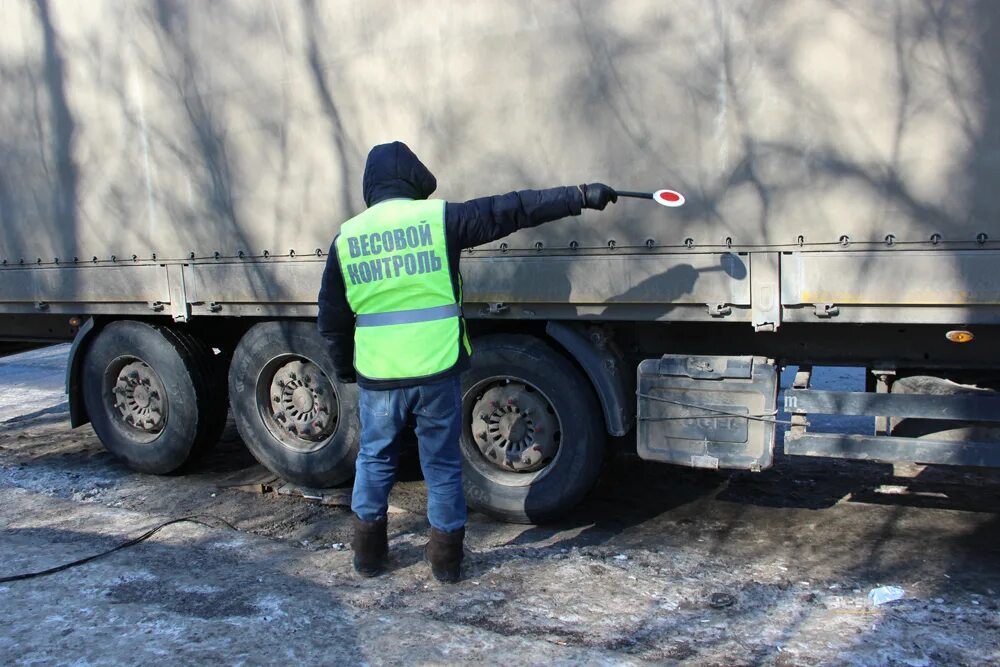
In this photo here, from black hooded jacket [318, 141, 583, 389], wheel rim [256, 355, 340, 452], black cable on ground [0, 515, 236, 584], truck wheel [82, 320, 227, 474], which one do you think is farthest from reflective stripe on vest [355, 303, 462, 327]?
truck wheel [82, 320, 227, 474]

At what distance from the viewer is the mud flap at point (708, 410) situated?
13.2 ft

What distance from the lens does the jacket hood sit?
372 cm

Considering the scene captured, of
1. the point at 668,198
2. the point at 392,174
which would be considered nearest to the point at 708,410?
the point at 668,198

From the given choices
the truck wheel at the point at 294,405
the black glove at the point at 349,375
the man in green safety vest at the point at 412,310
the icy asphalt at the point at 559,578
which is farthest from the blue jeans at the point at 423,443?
the truck wheel at the point at 294,405

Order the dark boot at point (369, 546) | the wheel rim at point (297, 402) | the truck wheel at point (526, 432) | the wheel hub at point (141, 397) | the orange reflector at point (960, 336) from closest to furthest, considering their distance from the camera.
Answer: the orange reflector at point (960, 336)
the dark boot at point (369, 546)
the truck wheel at point (526, 432)
the wheel rim at point (297, 402)
the wheel hub at point (141, 397)

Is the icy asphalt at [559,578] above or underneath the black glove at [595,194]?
underneath

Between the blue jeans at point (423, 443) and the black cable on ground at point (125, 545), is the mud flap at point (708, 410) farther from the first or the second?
the black cable on ground at point (125, 545)

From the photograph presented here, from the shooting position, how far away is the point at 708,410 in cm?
410

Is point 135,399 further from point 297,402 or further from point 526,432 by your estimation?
point 526,432

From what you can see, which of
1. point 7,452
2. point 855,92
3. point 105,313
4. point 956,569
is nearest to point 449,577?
point 956,569

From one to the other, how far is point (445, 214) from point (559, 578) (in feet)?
5.71

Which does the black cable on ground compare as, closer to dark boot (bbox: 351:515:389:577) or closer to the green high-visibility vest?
dark boot (bbox: 351:515:389:577)

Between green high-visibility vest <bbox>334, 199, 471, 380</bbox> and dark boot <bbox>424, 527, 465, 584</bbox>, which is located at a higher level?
green high-visibility vest <bbox>334, 199, 471, 380</bbox>

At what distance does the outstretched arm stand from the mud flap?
40.7 inches
